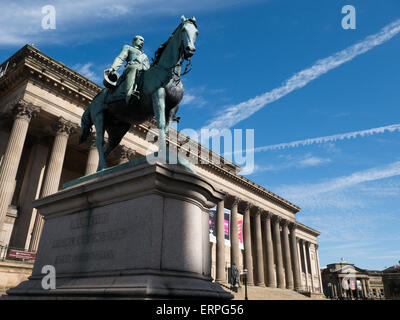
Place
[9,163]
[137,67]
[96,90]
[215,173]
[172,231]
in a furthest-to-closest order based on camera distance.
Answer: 1. [215,173]
2. [96,90]
3. [9,163]
4. [137,67]
5. [172,231]

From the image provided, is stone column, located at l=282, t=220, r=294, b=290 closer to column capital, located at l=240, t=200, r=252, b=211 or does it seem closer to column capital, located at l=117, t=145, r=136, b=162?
column capital, located at l=240, t=200, r=252, b=211

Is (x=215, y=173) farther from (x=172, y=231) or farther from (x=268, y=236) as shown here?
(x=172, y=231)

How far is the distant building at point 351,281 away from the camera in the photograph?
9372 centimetres

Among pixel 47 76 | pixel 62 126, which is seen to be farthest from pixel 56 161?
pixel 47 76

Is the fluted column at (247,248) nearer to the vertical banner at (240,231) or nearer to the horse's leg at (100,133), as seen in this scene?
the vertical banner at (240,231)

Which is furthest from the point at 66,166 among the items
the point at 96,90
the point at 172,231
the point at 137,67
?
the point at 172,231

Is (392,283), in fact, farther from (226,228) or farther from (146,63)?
(146,63)

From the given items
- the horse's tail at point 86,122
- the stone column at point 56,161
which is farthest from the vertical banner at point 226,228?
the horse's tail at point 86,122

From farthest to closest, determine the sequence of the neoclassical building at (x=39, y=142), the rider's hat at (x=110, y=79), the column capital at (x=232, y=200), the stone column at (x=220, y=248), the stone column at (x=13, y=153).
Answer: the column capital at (x=232, y=200), the stone column at (x=220, y=248), the neoclassical building at (x=39, y=142), the stone column at (x=13, y=153), the rider's hat at (x=110, y=79)

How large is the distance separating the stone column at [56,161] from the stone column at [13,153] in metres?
2.00
